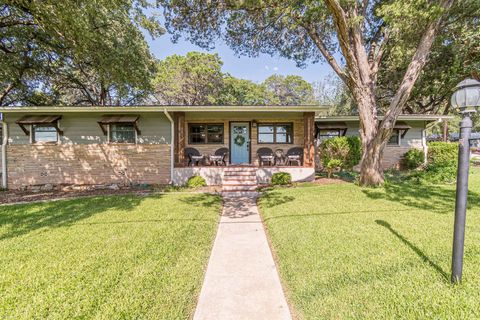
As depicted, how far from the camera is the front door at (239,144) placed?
10.8 meters

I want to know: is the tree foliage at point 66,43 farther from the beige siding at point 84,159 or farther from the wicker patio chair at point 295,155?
the wicker patio chair at point 295,155

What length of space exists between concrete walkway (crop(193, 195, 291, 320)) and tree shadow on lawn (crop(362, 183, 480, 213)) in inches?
154

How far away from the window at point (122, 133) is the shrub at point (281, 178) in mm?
6167

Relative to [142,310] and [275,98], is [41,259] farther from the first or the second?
[275,98]

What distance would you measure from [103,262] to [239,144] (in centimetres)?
836

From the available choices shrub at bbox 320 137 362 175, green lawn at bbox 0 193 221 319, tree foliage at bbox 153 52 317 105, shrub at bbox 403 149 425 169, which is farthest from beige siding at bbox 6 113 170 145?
shrub at bbox 403 149 425 169

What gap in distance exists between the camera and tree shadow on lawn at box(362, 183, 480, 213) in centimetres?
512

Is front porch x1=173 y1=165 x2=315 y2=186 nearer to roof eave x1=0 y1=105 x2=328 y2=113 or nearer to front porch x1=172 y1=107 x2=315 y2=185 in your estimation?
front porch x1=172 y1=107 x2=315 y2=185

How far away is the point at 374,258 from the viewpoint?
2867 millimetres

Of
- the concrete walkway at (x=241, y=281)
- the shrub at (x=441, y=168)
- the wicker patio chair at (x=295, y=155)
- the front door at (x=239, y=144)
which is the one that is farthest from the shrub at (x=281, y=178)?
the shrub at (x=441, y=168)

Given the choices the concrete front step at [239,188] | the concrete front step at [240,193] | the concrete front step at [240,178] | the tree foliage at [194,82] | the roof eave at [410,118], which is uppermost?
the tree foliage at [194,82]

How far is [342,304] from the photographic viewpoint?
6.90 ft

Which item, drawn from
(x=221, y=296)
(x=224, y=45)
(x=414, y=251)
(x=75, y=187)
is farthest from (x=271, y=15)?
(x=75, y=187)

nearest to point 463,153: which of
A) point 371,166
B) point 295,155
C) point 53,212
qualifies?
point 371,166
